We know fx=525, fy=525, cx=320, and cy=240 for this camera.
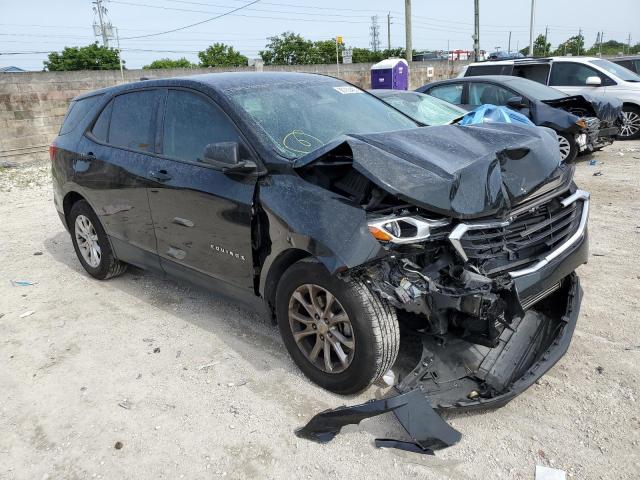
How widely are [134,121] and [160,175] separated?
0.72 metres

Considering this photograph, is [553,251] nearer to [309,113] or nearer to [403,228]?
[403,228]

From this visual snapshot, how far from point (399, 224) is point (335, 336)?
75cm

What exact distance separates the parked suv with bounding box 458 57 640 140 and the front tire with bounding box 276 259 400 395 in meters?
9.55

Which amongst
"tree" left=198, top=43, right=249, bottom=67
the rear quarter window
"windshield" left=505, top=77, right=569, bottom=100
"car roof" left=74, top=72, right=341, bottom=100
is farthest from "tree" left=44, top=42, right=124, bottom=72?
"car roof" left=74, top=72, right=341, bottom=100

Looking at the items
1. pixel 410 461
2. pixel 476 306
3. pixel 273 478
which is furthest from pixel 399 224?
pixel 273 478

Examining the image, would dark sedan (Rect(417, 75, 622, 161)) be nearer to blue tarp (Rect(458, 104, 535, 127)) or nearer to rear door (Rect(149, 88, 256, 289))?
blue tarp (Rect(458, 104, 535, 127))

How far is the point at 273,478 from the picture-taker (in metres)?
2.52

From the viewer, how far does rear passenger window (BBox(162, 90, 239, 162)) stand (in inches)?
136

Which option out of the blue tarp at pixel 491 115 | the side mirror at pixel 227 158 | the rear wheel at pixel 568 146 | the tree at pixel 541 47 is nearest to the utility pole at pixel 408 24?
the rear wheel at pixel 568 146

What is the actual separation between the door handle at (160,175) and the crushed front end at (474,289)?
179 centimetres

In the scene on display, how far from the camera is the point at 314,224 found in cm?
278

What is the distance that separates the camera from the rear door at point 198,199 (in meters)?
3.30

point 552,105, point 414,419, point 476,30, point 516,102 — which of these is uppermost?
point 476,30

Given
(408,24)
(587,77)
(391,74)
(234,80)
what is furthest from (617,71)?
(408,24)
